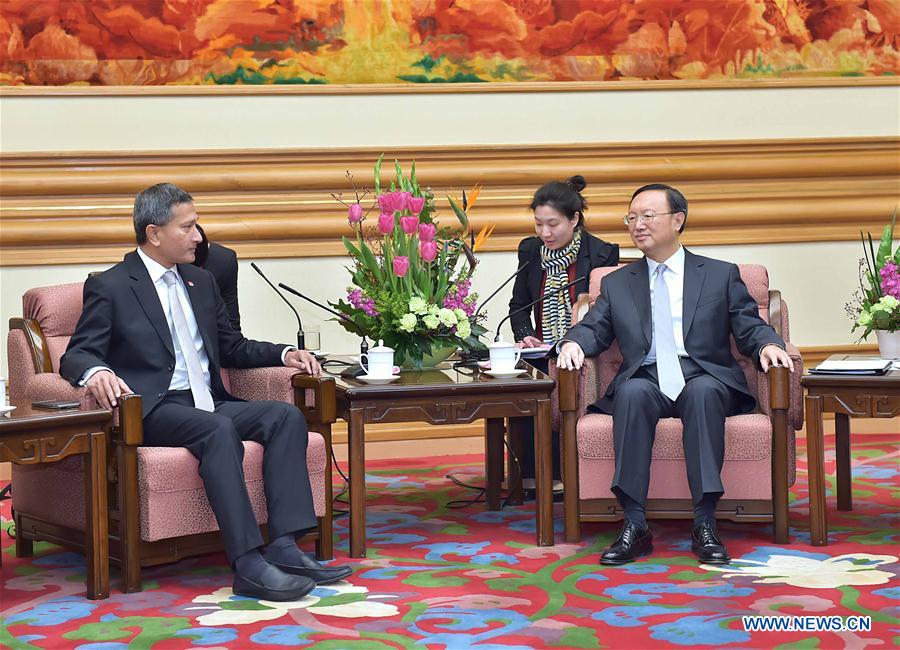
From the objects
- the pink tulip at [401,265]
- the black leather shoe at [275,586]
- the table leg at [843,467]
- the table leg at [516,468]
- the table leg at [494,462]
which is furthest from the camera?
the table leg at [516,468]

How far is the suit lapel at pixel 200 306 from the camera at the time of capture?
4449 mm

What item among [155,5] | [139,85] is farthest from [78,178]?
[155,5]

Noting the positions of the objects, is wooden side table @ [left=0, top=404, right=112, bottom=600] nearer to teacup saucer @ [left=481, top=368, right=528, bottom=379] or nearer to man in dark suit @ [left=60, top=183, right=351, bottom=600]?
man in dark suit @ [left=60, top=183, right=351, bottom=600]

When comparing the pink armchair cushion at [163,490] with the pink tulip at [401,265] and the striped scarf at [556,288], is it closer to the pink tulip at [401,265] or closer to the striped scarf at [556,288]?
the pink tulip at [401,265]

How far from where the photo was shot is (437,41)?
654 cm

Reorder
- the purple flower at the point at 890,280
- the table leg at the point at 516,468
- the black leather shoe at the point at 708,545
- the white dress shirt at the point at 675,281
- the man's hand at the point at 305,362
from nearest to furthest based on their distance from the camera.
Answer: the black leather shoe at the point at 708,545
the man's hand at the point at 305,362
the white dress shirt at the point at 675,281
the purple flower at the point at 890,280
the table leg at the point at 516,468

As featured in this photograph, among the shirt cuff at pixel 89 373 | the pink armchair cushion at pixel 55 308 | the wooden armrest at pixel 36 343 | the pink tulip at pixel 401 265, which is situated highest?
the pink tulip at pixel 401 265

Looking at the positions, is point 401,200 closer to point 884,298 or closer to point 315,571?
point 315,571

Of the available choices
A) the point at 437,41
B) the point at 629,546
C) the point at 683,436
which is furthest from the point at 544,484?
the point at 437,41

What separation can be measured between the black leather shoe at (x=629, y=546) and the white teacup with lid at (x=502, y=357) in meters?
0.73

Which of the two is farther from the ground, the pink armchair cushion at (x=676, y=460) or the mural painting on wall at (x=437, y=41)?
the mural painting on wall at (x=437, y=41)

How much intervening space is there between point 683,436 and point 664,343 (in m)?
0.45

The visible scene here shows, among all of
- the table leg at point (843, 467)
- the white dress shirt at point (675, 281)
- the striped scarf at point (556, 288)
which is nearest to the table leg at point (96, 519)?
the white dress shirt at point (675, 281)

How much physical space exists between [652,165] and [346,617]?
12.8 feet
